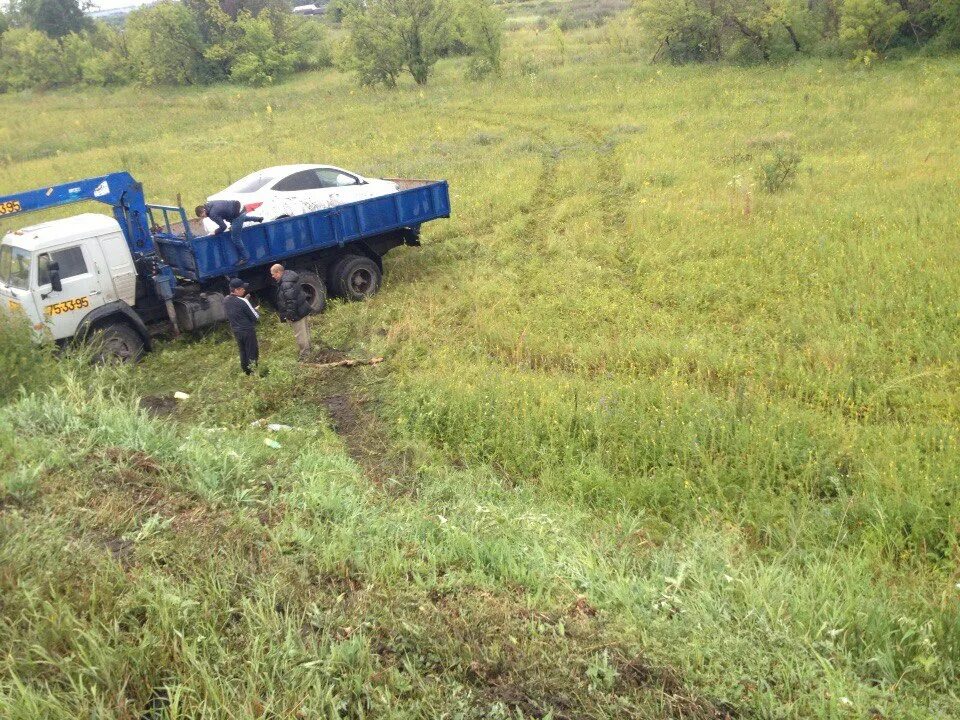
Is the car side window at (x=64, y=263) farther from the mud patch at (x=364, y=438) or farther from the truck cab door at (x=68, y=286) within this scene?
the mud patch at (x=364, y=438)

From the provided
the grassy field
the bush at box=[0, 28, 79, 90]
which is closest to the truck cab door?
the grassy field

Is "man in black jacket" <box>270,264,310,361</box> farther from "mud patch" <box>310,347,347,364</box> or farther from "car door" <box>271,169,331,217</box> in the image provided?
"car door" <box>271,169,331,217</box>

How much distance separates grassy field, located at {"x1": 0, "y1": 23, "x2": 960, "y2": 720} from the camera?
335cm

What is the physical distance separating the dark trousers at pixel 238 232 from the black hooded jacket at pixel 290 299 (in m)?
1.25

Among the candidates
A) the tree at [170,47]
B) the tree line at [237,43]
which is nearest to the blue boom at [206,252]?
the tree line at [237,43]

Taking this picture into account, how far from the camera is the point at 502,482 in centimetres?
593

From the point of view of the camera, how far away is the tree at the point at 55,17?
6047cm

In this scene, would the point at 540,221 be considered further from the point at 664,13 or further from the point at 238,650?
the point at 664,13

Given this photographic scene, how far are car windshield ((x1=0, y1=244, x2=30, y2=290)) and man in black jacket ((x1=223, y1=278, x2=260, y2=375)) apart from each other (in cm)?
252

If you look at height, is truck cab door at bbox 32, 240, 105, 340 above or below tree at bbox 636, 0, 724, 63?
below

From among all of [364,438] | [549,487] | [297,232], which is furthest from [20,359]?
[549,487]

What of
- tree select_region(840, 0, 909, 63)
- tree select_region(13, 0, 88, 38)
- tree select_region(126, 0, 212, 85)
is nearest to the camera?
tree select_region(840, 0, 909, 63)

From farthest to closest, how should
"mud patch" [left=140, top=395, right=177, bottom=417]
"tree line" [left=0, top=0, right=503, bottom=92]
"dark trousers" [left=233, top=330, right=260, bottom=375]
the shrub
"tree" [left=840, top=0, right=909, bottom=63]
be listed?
1. "tree line" [left=0, top=0, right=503, bottom=92]
2. "tree" [left=840, top=0, right=909, bottom=63]
3. the shrub
4. "dark trousers" [left=233, top=330, right=260, bottom=375]
5. "mud patch" [left=140, top=395, right=177, bottom=417]

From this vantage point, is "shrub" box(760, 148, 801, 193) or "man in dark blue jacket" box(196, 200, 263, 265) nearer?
"man in dark blue jacket" box(196, 200, 263, 265)
